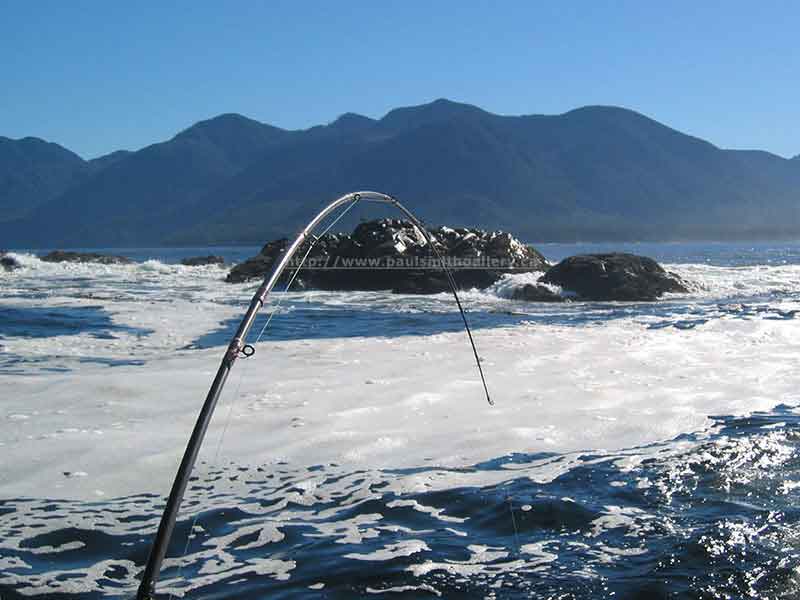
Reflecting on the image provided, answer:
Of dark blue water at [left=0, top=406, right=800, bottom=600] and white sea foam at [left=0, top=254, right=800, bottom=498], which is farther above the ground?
white sea foam at [left=0, top=254, right=800, bottom=498]

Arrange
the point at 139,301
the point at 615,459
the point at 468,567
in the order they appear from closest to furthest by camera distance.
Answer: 1. the point at 468,567
2. the point at 615,459
3. the point at 139,301

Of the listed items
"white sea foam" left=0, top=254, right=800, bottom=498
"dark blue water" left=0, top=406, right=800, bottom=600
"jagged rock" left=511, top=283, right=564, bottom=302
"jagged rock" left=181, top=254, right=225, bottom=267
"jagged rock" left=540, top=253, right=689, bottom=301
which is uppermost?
"jagged rock" left=181, top=254, right=225, bottom=267

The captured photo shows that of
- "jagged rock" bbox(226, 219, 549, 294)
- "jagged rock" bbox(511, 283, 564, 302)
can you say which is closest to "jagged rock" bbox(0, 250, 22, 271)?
"jagged rock" bbox(226, 219, 549, 294)

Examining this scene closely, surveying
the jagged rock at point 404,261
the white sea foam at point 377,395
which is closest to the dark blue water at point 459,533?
the white sea foam at point 377,395

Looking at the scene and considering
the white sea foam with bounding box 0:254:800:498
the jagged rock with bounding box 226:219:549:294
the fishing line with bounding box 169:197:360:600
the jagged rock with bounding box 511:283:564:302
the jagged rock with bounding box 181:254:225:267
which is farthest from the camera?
the jagged rock with bounding box 181:254:225:267

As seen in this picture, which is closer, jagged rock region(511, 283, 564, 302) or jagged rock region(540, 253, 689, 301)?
jagged rock region(511, 283, 564, 302)

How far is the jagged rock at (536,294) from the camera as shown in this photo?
83.9ft

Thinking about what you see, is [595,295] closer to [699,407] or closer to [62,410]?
[699,407]

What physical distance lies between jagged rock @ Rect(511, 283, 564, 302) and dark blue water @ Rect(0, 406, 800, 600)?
18.8m

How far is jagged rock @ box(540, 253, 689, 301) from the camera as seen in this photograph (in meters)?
25.8

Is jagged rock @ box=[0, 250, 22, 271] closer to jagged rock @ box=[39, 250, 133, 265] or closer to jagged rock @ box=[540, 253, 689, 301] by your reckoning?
jagged rock @ box=[39, 250, 133, 265]

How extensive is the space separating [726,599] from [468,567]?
1.46 metres

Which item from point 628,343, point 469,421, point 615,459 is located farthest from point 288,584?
point 628,343

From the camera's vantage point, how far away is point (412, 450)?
7.19 meters
